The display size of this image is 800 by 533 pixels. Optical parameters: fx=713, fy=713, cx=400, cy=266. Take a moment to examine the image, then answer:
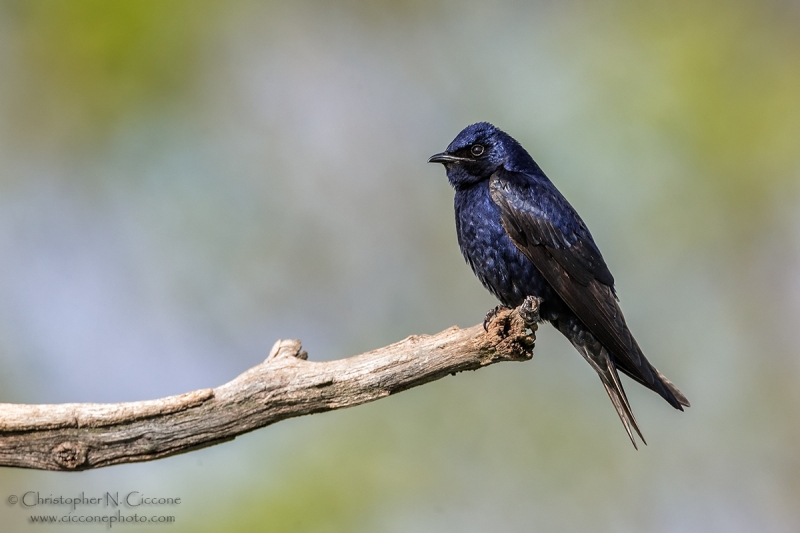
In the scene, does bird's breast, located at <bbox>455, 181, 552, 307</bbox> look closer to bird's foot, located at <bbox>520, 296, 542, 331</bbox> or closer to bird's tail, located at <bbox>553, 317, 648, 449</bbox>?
bird's tail, located at <bbox>553, 317, 648, 449</bbox>

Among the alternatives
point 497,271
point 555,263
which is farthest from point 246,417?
point 555,263

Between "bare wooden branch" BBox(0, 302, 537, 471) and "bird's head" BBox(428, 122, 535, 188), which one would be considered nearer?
"bare wooden branch" BBox(0, 302, 537, 471)

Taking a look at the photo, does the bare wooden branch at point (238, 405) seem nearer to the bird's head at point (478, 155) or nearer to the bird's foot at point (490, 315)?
the bird's foot at point (490, 315)

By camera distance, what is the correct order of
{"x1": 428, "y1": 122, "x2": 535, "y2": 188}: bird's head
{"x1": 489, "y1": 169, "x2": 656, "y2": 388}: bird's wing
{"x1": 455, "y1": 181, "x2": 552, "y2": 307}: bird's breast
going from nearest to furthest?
{"x1": 489, "y1": 169, "x2": 656, "y2": 388}: bird's wing
{"x1": 455, "y1": 181, "x2": 552, "y2": 307}: bird's breast
{"x1": 428, "y1": 122, "x2": 535, "y2": 188}: bird's head

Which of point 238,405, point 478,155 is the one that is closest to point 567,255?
point 478,155

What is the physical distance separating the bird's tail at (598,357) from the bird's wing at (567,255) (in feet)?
0.24

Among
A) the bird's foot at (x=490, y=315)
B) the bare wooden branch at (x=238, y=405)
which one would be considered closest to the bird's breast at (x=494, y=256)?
the bird's foot at (x=490, y=315)

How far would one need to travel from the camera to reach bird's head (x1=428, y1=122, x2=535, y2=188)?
402 centimetres

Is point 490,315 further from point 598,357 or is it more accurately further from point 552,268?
point 598,357

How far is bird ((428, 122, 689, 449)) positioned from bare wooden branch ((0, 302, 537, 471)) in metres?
0.52

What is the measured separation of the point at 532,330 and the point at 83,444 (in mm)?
1906

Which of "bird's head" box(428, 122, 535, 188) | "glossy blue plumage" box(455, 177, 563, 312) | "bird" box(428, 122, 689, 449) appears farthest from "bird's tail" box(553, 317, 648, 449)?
"bird's head" box(428, 122, 535, 188)

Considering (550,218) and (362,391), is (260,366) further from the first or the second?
(550,218)

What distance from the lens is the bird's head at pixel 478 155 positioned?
4023 millimetres
